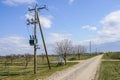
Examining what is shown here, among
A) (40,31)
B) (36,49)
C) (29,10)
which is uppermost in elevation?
(29,10)

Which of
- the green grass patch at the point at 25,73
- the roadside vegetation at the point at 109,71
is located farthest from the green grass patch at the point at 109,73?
the green grass patch at the point at 25,73

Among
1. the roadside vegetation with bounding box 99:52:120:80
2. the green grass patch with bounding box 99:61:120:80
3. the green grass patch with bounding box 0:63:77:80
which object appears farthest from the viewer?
the green grass patch with bounding box 0:63:77:80

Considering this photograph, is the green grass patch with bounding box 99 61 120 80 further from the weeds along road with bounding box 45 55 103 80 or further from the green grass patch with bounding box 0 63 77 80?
the green grass patch with bounding box 0 63 77 80

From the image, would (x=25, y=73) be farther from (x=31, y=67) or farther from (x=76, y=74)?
(x=31, y=67)

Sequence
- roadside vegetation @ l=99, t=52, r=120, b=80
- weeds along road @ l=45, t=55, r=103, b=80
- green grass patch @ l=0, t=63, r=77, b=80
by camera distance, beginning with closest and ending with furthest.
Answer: weeds along road @ l=45, t=55, r=103, b=80 → roadside vegetation @ l=99, t=52, r=120, b=80 → green grass patch @ l=0, t=63, r=77, b=80

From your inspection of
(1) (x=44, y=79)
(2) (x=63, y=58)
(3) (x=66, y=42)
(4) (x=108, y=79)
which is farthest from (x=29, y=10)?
(3) (x=66, y=42)

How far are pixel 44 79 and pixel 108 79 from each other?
200 inches

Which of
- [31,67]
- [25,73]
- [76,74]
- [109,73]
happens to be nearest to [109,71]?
[109,73]

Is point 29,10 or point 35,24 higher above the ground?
point 29,10

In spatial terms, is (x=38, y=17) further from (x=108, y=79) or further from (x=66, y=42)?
(x=66, y=42)

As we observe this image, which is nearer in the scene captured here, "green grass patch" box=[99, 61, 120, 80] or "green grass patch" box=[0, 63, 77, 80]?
"green grass patch" box=[99, 61, 120, 80]

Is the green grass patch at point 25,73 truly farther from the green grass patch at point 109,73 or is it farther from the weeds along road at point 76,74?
the green grass patch at point 109,73

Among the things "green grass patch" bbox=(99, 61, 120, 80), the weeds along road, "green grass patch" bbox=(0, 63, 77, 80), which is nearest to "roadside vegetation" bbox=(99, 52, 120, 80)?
"green grass patch" bbox=(99, 61, 120, 80)

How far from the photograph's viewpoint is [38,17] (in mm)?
30156
